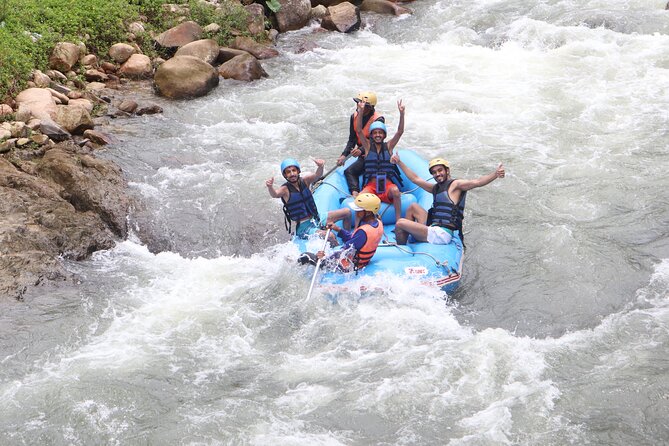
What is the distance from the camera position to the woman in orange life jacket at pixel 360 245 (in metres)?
7.77

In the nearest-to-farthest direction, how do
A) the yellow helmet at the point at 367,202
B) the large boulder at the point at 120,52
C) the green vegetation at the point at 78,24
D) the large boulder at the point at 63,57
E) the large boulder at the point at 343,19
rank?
the yellow helmet at the point at 367,202, the green vegetation at the point at 78,24, the large boulder at the point at 63,57, the large boulder at the point at 120,52, the large boulder at the point at 343,19

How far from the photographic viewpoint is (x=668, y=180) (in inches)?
395

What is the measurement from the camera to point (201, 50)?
14.2m

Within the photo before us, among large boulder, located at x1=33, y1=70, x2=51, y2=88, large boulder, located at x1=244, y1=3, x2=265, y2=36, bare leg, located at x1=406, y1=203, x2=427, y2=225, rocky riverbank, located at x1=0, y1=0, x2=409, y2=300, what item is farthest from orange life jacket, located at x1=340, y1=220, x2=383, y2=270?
large boulder, located at x1=244, y1=3, x2=265, y2=36

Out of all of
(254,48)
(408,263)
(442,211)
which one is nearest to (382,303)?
(408,263)

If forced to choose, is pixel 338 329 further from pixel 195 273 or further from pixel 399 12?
pixel 399 12

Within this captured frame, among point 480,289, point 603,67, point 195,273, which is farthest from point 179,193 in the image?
point 603,67

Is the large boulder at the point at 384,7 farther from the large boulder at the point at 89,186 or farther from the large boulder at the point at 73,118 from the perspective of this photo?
the large boulder at the point at 89,186

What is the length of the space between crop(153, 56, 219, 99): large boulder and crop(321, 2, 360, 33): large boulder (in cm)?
379

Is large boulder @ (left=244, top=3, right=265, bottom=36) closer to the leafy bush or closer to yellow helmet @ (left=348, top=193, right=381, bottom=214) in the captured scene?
the leafy bush

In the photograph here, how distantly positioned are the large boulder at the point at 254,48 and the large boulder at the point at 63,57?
302cm

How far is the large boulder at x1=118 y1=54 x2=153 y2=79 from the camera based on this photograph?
13812 mm

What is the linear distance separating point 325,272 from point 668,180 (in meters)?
4.84

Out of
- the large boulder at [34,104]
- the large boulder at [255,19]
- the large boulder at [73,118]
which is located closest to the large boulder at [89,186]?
the large boulder at [73,118]
